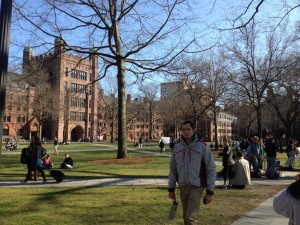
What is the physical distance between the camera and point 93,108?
3396 inches

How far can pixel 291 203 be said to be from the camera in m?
3.28

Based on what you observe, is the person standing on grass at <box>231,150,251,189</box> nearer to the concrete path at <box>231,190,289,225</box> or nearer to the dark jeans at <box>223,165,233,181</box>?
the dark jeans at <box>223,165,233,181</box>

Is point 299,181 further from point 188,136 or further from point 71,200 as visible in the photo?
point 71,200

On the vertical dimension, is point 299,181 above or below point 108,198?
above

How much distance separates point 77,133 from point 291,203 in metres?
86.2

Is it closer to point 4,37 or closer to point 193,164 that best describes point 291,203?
point 193,164

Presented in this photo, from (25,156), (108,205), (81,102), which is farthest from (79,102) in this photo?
(108,205)

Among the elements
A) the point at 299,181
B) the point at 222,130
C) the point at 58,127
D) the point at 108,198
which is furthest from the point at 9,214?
the point at 222,130

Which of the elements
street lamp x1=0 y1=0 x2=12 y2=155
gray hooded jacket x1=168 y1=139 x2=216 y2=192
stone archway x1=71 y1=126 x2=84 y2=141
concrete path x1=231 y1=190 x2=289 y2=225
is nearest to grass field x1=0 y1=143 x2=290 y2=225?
concrete path x1=231 y1=190 x2=289 y2=225

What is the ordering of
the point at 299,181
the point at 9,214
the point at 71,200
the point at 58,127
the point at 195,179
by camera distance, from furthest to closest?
the point at 58,127 < the point at 71,200 < the point at 9,214 < the point at 195,179 < the point at 299,181

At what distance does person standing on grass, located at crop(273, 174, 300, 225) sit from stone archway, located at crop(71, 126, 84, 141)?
83.6m

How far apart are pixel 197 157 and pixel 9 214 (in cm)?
444

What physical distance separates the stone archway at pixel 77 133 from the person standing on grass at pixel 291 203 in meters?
83.6

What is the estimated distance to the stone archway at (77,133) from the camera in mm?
85269
